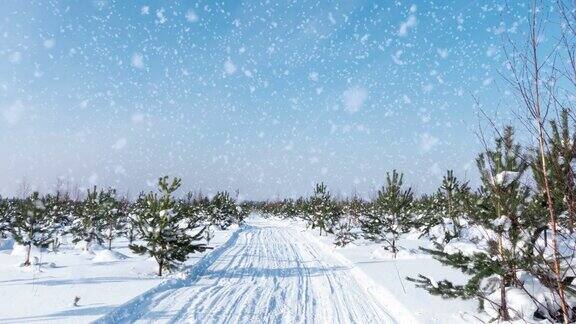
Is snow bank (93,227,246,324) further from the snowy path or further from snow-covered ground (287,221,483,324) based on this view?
snow-covered ground (287,221,483,324)

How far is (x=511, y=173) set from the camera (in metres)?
7.54

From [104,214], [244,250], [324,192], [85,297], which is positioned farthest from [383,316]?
[324,192]

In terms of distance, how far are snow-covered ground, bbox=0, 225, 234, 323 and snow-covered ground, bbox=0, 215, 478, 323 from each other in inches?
0.7

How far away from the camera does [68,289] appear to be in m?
10.4

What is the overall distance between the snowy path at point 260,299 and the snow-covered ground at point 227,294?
0.07ft

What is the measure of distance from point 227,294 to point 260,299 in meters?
0.93

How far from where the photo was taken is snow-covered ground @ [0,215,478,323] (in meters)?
8.41

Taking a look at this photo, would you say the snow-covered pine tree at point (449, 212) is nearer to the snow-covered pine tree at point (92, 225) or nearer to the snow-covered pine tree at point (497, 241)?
the snow-covered pine tree at point (497, 241)

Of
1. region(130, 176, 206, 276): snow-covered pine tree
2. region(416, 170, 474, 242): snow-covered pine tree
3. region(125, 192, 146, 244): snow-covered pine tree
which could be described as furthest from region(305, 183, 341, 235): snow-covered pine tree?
region(130, 176, 206, 276): snow-covered pine tree

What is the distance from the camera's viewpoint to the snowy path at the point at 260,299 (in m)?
8.51

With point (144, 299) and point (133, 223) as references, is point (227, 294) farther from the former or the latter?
point (133, 223)

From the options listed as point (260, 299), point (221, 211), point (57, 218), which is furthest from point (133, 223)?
point (221, 211)

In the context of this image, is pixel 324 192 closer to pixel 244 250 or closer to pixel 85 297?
pixel 244 250

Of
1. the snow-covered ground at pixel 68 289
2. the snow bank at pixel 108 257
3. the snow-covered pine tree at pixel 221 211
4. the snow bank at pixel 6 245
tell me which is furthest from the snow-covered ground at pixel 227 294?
the snow-covered pine tree at pixel 221 211
